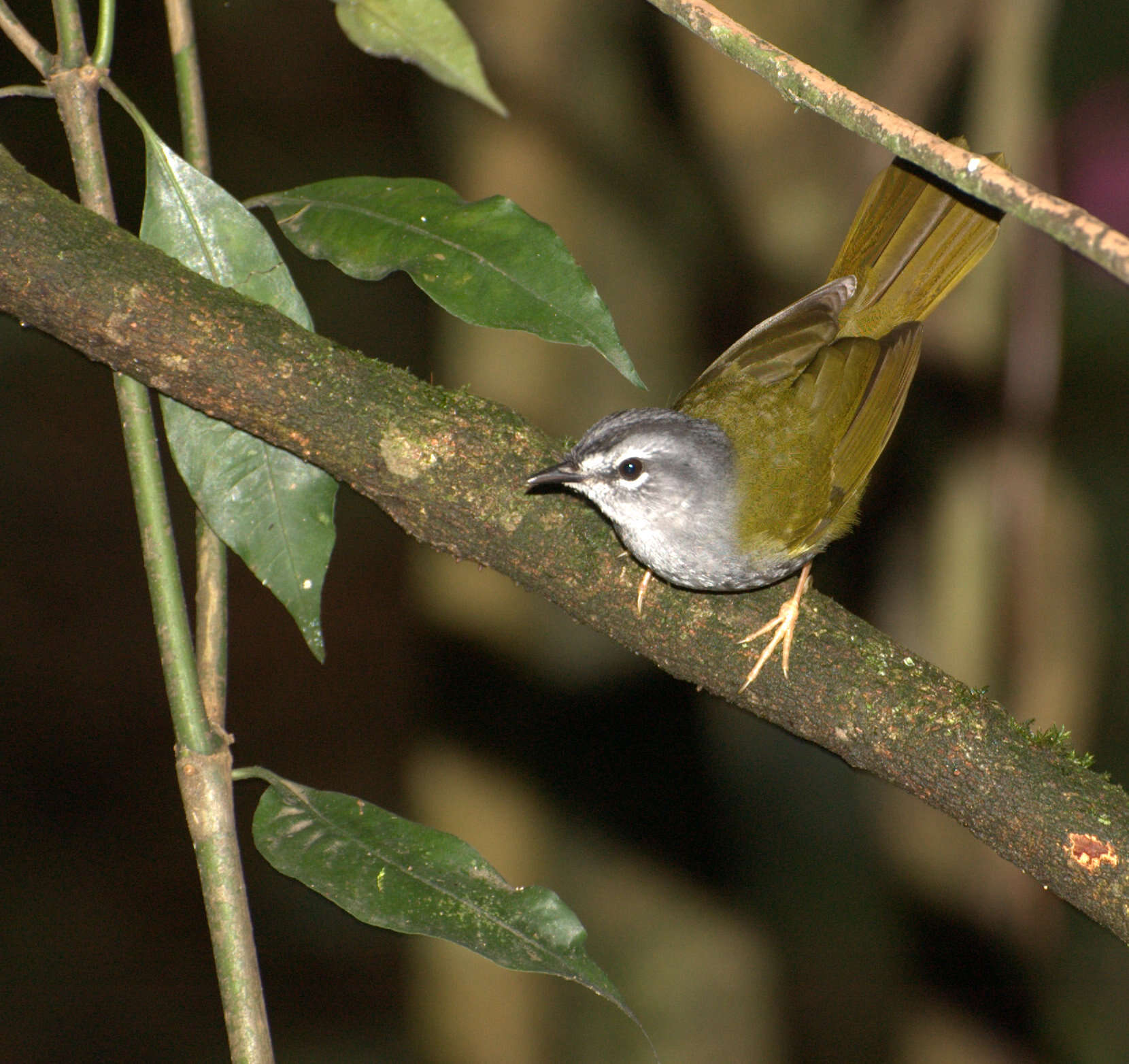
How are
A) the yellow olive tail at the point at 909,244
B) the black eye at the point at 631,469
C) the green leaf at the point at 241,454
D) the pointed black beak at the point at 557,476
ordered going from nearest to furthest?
the green leaf at the point at 241,454 → the pointed black beak at the point at 557,476 → the black eye at the point at 631,469 → the yellow olive tail at the point at 909,244

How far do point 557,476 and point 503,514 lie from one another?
0.22m

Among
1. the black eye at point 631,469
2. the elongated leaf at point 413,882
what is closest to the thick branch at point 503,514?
the black eye at point 631,469

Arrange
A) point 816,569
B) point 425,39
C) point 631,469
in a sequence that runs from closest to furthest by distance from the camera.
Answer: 1. point 425,39
2. point 631,469
3. point 816,569

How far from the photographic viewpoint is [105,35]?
206 centimetres

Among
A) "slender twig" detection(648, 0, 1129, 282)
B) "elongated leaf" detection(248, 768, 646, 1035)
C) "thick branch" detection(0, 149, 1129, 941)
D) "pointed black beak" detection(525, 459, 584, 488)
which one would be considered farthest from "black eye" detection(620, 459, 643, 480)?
"slender twig" detection(648, 0, 1129, 282)

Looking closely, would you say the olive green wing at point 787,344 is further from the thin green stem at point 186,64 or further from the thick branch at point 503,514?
the thin green stem at point 186,64

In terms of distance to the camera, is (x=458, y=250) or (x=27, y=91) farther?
(x=458, y=250)

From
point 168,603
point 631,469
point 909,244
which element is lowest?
point 168,603

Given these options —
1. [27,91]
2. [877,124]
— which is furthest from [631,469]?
[27,91]

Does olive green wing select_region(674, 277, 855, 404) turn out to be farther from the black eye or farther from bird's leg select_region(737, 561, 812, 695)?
bird's leg select_region(737, 561, 812, 695)

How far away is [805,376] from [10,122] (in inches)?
460

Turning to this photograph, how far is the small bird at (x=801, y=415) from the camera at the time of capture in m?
3.32

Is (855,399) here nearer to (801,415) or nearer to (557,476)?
(801,415)

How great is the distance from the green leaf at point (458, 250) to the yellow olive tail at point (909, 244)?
1.77m
